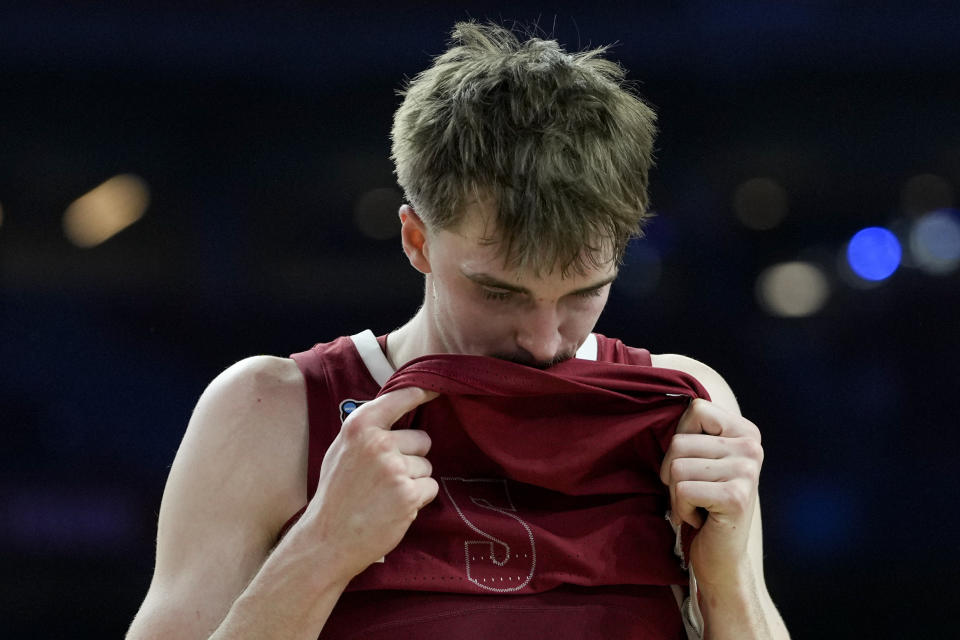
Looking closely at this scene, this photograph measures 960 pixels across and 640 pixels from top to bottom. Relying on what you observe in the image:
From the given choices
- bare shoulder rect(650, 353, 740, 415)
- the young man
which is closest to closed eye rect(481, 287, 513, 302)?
the young man

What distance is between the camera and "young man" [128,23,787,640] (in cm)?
100

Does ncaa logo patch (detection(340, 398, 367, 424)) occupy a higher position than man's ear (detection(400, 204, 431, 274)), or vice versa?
man's ear (detection(400, 204, 431, 274))

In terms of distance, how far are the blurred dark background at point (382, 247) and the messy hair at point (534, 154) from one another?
1.11 meters

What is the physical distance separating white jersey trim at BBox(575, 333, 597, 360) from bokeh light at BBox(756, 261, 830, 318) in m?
1.06

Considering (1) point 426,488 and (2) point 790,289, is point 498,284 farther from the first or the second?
(2) point 790,289

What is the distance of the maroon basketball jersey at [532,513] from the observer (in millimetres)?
1053

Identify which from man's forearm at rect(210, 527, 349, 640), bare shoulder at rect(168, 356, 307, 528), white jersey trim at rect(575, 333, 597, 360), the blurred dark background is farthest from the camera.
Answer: the blurred dark background

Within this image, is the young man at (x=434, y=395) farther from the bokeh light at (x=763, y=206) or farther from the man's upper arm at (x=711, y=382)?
the bokeh light at (x=763, y=206)

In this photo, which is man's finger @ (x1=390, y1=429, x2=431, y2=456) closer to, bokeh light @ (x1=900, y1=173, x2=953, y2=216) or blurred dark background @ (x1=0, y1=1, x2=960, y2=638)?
blurred dark background @ (x1=0, y1=1, x2=960, y2=638)

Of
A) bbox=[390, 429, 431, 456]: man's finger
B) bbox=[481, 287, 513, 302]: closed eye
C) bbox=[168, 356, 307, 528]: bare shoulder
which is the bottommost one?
bbox=[168, 356, 307, 528]: bare shoulder

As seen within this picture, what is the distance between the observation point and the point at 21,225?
86.9 inches

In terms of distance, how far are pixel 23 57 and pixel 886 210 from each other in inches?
71.9

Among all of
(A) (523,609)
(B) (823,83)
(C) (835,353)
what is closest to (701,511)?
(A) (523,609)

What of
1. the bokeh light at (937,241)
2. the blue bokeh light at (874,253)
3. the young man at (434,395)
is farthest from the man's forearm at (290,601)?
the bokeh light at (937,241)
